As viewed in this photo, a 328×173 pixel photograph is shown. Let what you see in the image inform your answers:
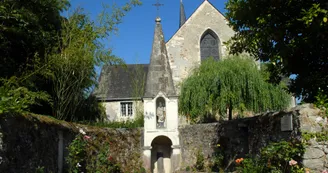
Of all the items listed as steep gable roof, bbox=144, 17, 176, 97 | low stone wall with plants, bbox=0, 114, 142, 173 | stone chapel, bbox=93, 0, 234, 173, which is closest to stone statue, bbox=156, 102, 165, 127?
steep gable roof, bbox=144, 17, 176, 97

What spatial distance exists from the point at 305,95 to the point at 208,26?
17.0 meters

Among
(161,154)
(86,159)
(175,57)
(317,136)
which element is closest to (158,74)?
(161,154)

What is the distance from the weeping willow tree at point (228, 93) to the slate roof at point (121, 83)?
4.44 m

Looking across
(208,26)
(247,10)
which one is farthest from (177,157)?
(208,26)

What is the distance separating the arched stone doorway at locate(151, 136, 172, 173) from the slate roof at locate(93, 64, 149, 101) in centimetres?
718

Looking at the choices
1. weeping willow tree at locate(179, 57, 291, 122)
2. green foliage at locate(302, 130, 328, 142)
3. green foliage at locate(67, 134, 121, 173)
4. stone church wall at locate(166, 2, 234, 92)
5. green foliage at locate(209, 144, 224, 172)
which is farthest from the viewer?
stone church wall at locate(166, 2, 234, 92)

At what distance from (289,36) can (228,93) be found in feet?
37.5

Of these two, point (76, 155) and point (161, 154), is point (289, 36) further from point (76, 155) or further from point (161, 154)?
point (161, 154)

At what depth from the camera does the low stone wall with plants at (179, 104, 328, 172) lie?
6.18 metres

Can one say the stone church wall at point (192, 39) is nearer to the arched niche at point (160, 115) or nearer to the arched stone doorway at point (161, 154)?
the arched niche at point (160, 115)

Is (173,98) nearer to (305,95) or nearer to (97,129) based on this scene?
(97,129)

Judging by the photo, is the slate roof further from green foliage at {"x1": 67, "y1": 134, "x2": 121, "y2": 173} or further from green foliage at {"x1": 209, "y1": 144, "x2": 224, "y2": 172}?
green foliage at {"x1": 67, "y1": 134, "x2": 121, "y2": 173}

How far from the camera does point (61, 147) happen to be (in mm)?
8320

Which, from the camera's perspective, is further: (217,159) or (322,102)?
(217,159)
